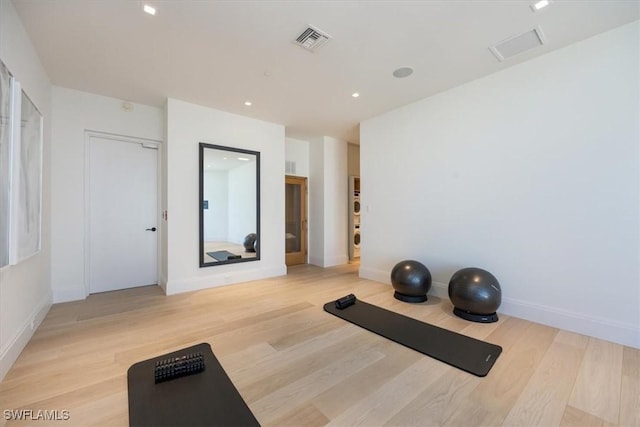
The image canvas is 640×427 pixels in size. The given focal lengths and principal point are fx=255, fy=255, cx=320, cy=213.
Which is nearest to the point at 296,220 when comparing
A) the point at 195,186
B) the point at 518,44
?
the point at 195,186

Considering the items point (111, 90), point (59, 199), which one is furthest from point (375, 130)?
point (59, 199)

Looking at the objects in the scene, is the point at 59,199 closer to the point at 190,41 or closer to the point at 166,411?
the point at 190,41

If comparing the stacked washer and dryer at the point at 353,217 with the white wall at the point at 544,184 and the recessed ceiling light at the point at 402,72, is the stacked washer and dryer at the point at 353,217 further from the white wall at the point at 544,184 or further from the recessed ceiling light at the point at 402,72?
the recessed ceiling light at the point at 402,72

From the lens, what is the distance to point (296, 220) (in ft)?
21.0

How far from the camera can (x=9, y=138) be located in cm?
197

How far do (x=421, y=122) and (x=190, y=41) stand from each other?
11.0 feet

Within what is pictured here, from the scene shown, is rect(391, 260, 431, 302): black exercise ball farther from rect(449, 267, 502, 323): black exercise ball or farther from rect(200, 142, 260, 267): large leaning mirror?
rect(200, 142, 260, 267): large leaning mirror

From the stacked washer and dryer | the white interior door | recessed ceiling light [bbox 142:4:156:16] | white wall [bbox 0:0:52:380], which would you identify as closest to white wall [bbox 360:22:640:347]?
the stacked washer and dryer

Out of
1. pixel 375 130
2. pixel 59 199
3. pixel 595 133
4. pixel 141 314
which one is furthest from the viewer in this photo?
pixel 375 130

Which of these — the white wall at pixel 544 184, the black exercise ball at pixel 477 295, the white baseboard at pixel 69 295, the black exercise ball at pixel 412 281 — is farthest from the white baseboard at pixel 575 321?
the white baseboard at pixel 69 295

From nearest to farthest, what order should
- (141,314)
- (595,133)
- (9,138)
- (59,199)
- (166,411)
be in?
(166,411), (9,138), (595,133), (141,314), (59,199)

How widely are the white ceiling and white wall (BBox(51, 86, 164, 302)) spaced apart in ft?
0.80

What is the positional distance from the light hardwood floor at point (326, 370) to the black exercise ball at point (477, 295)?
14 cm

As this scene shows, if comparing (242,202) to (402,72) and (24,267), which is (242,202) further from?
(402,72)
